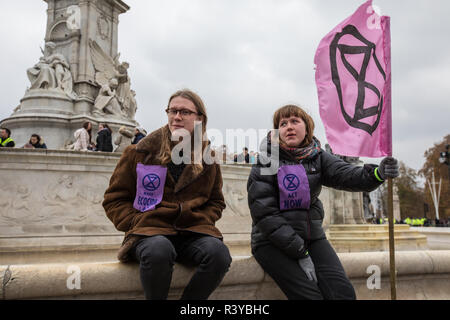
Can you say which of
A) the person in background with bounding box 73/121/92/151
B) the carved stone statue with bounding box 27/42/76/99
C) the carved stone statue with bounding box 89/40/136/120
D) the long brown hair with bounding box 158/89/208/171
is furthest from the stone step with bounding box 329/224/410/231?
the carved stone statue with bounding box 27/42/76/99

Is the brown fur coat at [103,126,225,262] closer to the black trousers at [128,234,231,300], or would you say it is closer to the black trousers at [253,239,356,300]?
the black trousers at [128,234,231,300]

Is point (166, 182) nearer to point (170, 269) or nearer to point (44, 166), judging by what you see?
point (170, 269)

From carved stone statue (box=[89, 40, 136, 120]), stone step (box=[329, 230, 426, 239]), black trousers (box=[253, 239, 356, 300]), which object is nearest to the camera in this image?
black trousers (box=[253, 239, 356, 300])

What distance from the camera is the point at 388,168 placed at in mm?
2471

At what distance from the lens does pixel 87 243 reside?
742cm

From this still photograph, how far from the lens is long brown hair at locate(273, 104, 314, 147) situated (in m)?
2.93

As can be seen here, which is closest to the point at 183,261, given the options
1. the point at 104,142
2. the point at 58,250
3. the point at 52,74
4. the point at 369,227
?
the point at 58,250

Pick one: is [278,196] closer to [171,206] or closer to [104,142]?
[171,206]

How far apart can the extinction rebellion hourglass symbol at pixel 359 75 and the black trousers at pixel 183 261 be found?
143 cm

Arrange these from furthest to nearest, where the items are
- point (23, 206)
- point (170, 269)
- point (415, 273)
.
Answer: point (23, 206), point (415, 273), point (170, 269)

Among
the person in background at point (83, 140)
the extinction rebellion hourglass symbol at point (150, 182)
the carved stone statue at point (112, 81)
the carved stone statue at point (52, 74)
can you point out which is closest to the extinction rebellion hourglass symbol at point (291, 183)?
the extinction rebellion hourglass symbol at point (150, 182)

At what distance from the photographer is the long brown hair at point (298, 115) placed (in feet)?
9.62

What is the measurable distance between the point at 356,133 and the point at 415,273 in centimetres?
142
